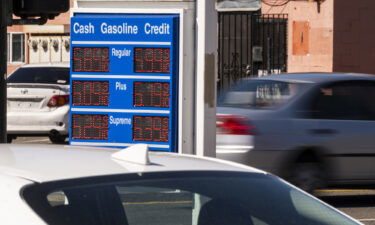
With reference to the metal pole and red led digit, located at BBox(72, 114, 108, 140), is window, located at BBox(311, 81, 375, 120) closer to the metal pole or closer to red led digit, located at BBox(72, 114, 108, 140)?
red led digit, located at BBox(72, 114, 108, 140)

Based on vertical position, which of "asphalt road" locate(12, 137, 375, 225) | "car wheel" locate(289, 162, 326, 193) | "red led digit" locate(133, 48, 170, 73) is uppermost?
"red led digit" locate(133, 48, 170, 73)

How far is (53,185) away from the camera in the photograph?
153 inches

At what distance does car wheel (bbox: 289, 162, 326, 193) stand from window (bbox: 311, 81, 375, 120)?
0.61 m

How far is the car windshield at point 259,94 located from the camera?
41.2ft

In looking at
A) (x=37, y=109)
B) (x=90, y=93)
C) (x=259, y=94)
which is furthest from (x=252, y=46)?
(x=90, y=93)

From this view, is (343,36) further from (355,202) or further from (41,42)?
(355,202)

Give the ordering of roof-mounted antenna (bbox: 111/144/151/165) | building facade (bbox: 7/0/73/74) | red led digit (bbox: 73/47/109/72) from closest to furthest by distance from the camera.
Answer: roof-mounted antenna (bbox: 111/144/151/165) → red led digit (bbox: 73/47/109/72) → building facade (bbox: 7/0/73/74)

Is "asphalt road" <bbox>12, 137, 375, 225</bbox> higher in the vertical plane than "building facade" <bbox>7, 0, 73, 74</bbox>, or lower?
lower

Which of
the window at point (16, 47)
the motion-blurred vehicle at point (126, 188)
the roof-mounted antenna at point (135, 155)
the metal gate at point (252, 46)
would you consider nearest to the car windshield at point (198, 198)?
the motion-blurred vehicle at point (126, 188)

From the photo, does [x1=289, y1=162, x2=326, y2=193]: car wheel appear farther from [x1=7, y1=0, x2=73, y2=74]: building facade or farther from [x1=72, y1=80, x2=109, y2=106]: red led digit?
[x1=7, y1=0, x2=73, y2=74]: building facade

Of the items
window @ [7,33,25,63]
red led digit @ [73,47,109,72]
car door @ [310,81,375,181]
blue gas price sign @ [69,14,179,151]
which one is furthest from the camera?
window @ [7,33,25,63]

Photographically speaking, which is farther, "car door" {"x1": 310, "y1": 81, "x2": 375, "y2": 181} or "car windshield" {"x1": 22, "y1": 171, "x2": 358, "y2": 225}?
"car door" {"x1": 310, "y1": 81, "x2": 375, "y2": 181}

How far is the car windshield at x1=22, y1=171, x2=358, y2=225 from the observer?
3842 millimetres

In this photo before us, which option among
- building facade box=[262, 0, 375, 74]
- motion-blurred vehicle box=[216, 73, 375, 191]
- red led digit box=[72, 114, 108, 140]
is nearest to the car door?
motion-blurred vehicle box=[216, 73, 375, 191]
